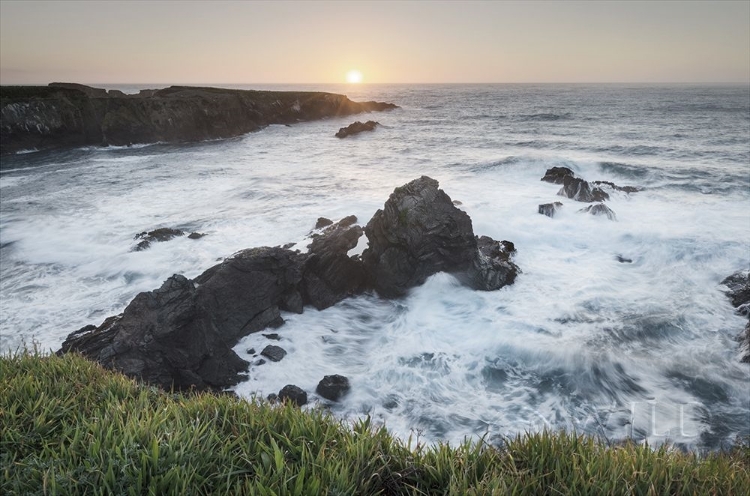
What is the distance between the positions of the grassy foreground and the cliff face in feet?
175

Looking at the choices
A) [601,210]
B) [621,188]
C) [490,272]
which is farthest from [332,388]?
[621,188]

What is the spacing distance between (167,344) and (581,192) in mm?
23349

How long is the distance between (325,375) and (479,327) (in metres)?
5.03

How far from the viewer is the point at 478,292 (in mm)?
15188

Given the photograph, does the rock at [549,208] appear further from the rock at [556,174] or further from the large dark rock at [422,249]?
the large dark rock at [422,249]

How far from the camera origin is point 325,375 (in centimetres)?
1120

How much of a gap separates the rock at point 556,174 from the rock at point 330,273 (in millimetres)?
19652

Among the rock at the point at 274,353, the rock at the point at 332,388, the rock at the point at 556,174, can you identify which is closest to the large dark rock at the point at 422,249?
the rock at the point at 274,353

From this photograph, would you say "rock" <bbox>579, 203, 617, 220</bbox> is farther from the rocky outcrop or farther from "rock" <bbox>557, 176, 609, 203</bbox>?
the rocky outcrop

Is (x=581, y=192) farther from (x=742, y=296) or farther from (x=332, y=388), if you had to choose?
(x=332, y=388)

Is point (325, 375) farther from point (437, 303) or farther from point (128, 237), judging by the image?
point (128, 237)

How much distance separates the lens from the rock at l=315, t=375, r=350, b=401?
10.3 meters

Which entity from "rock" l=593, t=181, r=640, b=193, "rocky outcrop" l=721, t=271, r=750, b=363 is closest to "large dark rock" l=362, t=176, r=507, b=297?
"rocky outcrop" l=721, t=271, r=750, b=363

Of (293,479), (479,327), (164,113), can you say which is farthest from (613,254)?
(164,113)
